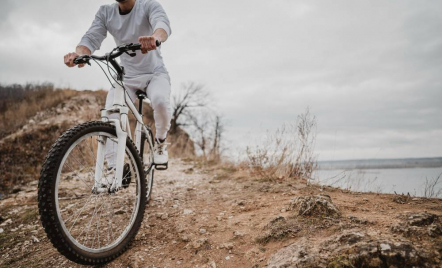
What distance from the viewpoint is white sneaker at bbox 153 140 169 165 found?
306 centimetres

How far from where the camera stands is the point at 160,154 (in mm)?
3166

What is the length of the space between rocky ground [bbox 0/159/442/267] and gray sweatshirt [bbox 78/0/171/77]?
5.61 feet

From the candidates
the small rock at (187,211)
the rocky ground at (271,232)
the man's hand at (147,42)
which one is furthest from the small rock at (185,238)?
the man's hand at (147,42)

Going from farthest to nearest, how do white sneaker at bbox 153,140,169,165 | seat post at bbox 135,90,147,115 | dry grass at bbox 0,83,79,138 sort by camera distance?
1. dry grass at bbox 0,83,79,138
2. white sneaker at bbox 153,140,169,165
3. seat post at bbox 135,90,147,115

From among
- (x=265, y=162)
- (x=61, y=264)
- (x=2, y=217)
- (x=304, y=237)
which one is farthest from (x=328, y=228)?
(x=2, y=217)

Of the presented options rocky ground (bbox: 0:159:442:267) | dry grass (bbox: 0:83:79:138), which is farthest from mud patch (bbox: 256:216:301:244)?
dry grass (bbox: 0:83:79:138)

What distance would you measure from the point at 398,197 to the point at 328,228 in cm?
122

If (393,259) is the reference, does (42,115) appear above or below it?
above

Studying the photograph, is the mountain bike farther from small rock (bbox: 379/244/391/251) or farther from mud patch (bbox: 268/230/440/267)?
small rock (bbox: 379/244/391/251)

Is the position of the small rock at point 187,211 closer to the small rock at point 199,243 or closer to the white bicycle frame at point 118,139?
the small rock at point 199,243

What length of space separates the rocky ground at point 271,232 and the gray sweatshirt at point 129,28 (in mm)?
1709

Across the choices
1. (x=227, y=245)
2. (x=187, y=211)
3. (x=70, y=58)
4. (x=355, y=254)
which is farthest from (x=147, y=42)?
(x=355, y=254)

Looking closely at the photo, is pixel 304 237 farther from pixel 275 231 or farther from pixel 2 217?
pixel 2 217

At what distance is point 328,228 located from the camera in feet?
6.18
